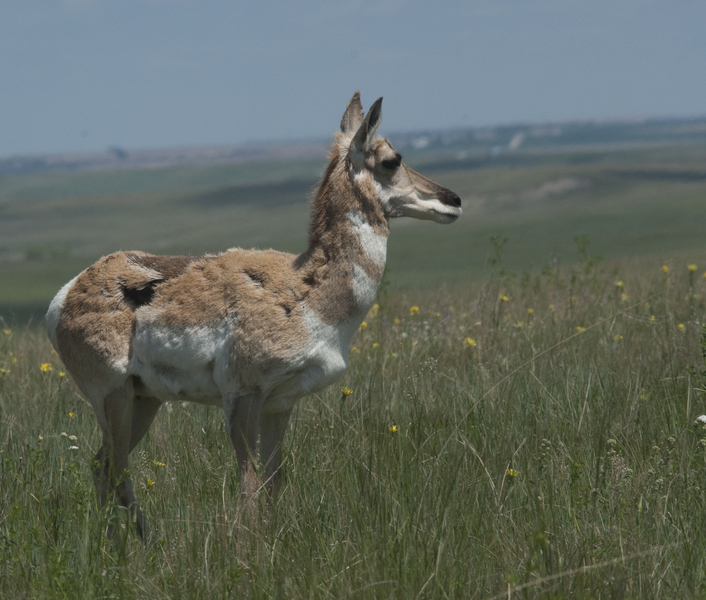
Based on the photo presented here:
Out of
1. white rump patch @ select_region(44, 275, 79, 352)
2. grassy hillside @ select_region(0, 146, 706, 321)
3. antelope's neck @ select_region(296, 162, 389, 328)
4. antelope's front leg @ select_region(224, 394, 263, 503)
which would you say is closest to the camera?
antelope's front leg @ select_region(224, 394, 263, 503)

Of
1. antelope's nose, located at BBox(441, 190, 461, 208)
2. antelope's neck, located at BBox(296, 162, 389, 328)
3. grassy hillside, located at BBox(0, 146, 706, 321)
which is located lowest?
grassy hillside, located at BBox(0, 146, 706, 321)

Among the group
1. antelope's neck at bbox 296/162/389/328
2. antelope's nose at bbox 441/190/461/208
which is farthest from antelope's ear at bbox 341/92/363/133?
antelope's nose at bbox 441/190/461/208

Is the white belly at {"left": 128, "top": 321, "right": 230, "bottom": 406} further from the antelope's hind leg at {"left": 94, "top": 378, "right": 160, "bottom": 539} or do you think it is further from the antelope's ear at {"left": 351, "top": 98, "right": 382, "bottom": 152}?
the antelope's ear at {"left": 351, "top": 98, "right": 382, "bottom": 152}

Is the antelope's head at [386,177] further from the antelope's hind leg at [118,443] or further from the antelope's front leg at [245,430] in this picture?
the antelope's hind leg at [118,443]

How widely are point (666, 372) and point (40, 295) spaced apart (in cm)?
6643

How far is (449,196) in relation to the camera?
5121 mm

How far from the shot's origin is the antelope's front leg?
4.66 meters

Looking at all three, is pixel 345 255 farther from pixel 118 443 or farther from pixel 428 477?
pixel 118 443

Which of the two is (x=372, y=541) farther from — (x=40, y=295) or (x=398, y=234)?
(x=398, y=234)

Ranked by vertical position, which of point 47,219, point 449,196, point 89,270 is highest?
point 449,196

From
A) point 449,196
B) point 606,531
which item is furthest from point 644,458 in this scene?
point 449,196

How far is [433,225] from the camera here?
11831 centimetres

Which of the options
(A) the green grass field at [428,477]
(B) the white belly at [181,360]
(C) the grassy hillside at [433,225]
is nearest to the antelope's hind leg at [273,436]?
(A) the green grass field at [428,477]

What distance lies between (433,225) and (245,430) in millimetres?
114610
